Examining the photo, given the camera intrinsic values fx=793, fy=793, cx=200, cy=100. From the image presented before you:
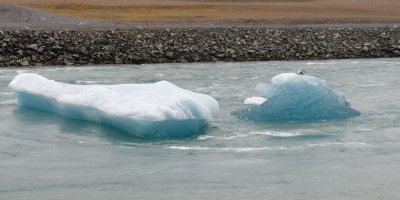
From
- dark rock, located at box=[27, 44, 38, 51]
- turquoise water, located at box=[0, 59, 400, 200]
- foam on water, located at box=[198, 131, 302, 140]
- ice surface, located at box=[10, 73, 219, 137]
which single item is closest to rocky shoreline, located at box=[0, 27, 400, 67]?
dark rock, located at box=[27, 44, 38, 51]

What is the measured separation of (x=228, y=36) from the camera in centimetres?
3859

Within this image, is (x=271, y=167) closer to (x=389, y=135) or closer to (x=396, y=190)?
(x=396, y=190)

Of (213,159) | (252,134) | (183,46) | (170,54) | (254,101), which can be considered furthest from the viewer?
(183,46)

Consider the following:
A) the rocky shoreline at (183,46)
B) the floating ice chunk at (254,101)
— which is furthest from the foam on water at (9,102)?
Answer: the rocky shoreline at (183,46)

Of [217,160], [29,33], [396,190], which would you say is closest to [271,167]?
[217,160]

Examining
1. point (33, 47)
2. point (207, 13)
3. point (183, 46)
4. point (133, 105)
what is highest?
point (133, 105)

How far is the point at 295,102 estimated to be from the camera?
755 inches

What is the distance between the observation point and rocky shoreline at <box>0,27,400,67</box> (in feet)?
111

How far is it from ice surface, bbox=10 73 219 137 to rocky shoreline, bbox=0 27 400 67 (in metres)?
12.7

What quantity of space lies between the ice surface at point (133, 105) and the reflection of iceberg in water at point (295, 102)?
61.9 inches

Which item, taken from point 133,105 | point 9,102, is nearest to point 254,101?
point 133,105

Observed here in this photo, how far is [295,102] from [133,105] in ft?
14.1

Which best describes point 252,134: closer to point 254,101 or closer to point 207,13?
point 254,101

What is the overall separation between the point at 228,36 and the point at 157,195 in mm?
26366
